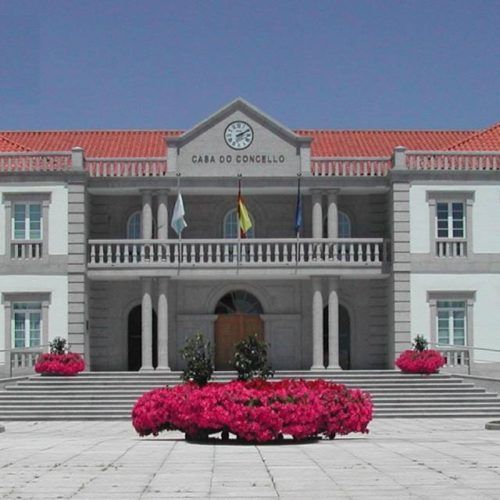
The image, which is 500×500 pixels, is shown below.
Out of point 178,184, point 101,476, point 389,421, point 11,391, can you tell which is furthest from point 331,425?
point 178,184

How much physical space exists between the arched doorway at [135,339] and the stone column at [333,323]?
229 inches

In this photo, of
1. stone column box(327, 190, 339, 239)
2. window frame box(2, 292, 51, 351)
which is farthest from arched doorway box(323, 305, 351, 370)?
window frame box(2, 292, 51, 351)

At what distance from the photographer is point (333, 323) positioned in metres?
36.4

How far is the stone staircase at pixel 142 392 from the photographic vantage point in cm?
3164

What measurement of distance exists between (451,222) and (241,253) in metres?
6.59

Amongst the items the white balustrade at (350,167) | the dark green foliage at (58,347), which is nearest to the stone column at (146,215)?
the dark green foliage at (58,347)

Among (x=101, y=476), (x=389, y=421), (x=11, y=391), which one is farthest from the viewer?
(x=11, y=391)

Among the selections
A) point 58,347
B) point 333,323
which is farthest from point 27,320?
point 333,323

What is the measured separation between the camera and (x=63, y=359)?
34750mm

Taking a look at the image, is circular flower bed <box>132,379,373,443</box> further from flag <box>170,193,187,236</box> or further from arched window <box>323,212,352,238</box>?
arched window <box>323,212,352,238</box>

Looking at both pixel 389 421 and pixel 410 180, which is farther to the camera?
pixel 410 180

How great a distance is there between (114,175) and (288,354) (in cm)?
805

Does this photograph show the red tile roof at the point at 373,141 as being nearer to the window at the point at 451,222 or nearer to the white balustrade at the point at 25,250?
the window at the point at 451,222

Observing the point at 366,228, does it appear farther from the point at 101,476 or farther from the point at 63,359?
the point at 101,476
